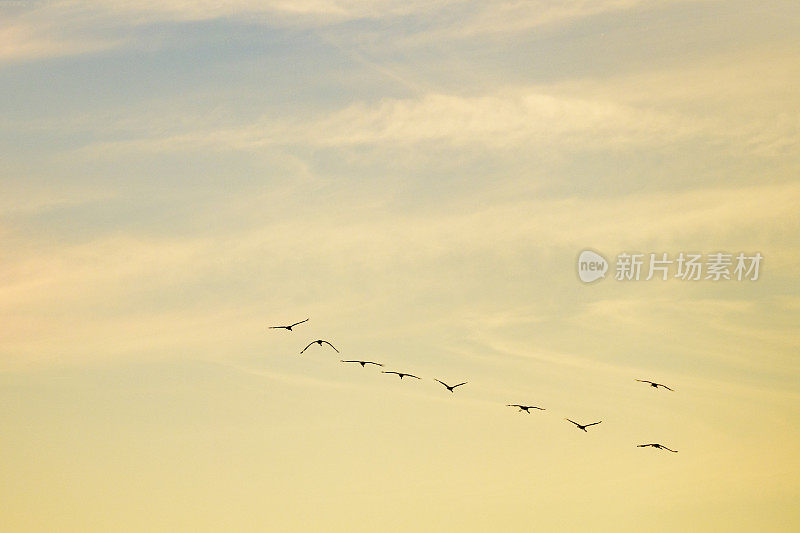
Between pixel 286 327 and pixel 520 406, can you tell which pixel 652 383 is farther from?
pixel 286 327

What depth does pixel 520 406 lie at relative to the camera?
12512 centimetres

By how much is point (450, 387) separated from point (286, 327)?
1838cm

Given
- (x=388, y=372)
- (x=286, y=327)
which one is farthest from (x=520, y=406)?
(x=286, y=327)

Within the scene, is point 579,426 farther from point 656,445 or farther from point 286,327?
point 286,327

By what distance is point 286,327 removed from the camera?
121 m

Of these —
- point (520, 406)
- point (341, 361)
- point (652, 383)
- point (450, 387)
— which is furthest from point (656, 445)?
point (341, 361)

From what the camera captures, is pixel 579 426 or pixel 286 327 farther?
pixel 579 426

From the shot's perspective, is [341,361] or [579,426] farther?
[579,426]

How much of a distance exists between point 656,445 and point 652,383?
6652mm

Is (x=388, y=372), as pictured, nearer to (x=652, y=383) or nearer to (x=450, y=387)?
(x=450, y=387)

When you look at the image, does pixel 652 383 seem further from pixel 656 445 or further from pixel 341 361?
pixel 341 361

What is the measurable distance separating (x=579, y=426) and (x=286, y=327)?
35.0 meters

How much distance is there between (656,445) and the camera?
123 meters

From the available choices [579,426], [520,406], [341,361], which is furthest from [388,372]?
[579,426]
